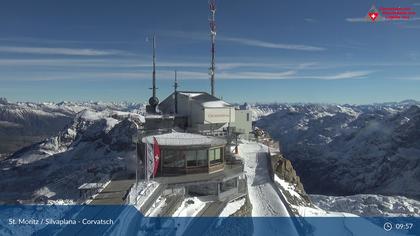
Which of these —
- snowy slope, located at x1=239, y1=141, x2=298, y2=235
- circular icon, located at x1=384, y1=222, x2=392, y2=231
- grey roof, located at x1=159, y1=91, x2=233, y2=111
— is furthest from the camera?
grey roof, located at x1=159, y1=91, x2=233, y2=111

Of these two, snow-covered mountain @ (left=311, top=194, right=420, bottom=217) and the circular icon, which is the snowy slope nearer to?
the circular icon

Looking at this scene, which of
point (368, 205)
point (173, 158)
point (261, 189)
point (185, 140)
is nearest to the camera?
point (173, 158)

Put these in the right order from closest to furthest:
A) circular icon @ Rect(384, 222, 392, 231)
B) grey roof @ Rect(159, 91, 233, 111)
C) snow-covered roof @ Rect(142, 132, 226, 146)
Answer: snow-covered roof @ Rect(142, 132, 226, 146) → circular icon @ Rect(384, 222, 392, 231) → grey roof @ Rect(159, 91, 233, 111)

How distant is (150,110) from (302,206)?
30.8 metres

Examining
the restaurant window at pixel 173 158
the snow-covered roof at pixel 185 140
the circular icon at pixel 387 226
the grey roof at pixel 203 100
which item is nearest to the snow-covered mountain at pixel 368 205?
the grey roof at pixel 203 100

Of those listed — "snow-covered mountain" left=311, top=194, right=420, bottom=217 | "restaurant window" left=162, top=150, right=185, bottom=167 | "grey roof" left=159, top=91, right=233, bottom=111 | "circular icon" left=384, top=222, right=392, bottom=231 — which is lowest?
"snow-covered mountain" left=311, top=194, right=420, bottom=217

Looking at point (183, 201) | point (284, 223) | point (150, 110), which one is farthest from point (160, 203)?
point (150, 110)

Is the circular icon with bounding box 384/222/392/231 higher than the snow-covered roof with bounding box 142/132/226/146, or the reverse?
the snow-covered roof with bounding box 142/132/226/146

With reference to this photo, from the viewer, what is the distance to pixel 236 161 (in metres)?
39.9

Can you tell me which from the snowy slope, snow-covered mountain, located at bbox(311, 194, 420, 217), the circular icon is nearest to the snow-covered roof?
the snowy slope

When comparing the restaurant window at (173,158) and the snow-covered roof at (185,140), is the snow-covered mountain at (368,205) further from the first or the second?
the restaurant window at (173,158)

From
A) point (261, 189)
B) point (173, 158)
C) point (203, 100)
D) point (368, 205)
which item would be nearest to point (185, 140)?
point (173, 158)

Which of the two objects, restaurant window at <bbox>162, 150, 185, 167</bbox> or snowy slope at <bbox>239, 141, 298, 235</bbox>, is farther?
restaurant window at <bbox>162, 150, 185, 167</bbox>

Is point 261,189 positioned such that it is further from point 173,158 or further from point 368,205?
point 368,205
